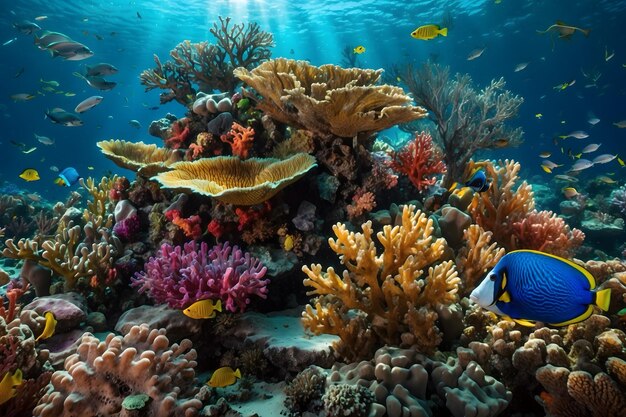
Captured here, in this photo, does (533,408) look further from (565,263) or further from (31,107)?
(31,107)

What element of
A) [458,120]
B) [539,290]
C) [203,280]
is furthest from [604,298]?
[458,120]

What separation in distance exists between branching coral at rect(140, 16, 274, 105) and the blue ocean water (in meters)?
10.7

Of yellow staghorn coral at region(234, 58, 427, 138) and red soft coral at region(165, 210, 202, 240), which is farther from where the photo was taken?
red soft coral at region(165, 210, 202, 240)

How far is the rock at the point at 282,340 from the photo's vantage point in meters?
3.16

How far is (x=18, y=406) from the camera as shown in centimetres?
232

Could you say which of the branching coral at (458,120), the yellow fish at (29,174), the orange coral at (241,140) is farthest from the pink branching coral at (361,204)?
the yellow fish at (29,174)

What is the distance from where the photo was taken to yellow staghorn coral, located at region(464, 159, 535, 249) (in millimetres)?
4480

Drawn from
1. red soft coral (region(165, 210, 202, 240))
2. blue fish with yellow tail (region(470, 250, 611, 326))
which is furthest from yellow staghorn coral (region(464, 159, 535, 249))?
red soft coral (region(165, 210, 202, 240))

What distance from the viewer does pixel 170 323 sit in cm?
350

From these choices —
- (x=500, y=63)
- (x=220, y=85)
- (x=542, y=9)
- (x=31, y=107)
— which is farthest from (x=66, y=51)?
(x=31, y=107)

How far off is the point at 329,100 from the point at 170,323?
9.96 feet

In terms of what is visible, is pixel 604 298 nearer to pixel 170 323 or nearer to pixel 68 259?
pixel 170 323

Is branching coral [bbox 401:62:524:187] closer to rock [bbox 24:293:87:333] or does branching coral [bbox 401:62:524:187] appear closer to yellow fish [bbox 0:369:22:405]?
rock [bbox 24:293:87:333]

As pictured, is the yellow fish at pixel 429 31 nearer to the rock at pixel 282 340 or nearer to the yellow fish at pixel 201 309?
the rock at pixel 282 340
